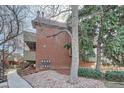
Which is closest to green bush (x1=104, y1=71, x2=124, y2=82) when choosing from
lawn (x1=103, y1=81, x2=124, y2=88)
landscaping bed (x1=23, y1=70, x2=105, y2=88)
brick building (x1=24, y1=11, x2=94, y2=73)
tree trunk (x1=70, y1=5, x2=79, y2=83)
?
lawn (x1=103, y1=81, x2=124, y2=88)

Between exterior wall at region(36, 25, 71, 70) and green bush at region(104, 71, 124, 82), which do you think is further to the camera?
green bush at region(104, 71, 124, 82)

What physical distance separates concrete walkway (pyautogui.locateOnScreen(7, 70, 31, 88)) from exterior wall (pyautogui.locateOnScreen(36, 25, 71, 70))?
36 centimetres

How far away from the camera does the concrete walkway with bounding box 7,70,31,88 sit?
374cm

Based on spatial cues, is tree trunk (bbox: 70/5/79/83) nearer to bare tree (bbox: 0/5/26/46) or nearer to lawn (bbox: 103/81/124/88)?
lawn (bbox: 103/81/124/88)

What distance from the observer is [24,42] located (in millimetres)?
3916

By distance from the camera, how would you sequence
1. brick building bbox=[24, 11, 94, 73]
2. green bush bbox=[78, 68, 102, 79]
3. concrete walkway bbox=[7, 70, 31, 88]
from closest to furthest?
concrete walkway bbox=[7, 70, 31, 88], brick building bbox=[24, 11, 94, 73], green bush bbox=[78, 68, 102, 79]

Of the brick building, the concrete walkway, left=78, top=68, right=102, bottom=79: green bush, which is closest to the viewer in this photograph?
the concrete walkway

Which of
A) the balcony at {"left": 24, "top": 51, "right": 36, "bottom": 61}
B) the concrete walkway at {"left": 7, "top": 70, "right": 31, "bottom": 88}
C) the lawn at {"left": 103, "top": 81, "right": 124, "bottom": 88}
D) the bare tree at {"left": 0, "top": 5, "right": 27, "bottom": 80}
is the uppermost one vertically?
the bare tree at {"left": 0, "top": 5, "right": 27, "bottom": 80}

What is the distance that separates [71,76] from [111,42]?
3.25 ft

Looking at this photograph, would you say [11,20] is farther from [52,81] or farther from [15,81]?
[52,81]

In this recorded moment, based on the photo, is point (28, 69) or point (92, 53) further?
point (92, 53)

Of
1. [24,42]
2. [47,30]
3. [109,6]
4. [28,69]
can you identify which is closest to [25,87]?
[28,69]

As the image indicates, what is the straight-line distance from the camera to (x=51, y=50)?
388 centimetres
